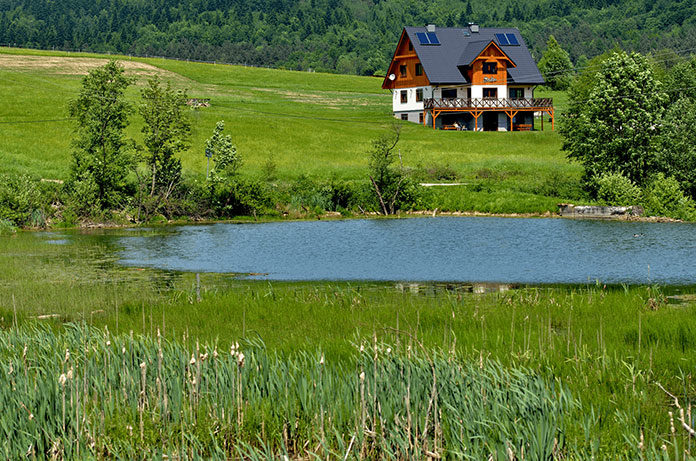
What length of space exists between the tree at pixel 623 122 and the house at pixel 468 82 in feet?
114

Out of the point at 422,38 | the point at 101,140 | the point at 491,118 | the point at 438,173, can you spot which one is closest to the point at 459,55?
the point at 422,38

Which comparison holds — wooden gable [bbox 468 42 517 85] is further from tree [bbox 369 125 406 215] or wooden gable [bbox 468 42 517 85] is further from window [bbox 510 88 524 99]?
tree [bbox 369 125 406 215]

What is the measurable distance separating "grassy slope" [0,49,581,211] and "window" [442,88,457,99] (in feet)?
21.9

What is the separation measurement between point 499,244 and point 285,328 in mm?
19853

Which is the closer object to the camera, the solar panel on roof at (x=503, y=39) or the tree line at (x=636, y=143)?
the tree line at (x=636, y=143)

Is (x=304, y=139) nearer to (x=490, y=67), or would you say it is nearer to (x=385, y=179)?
(x=385, y=179)

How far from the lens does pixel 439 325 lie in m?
15.1

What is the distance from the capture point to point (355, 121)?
89.9 m

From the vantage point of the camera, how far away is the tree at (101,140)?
148ft


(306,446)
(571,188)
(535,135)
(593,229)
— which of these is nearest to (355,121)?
(535,135)

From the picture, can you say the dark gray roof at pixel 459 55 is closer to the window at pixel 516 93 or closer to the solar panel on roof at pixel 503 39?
the solar panel on roof at pixel 503 39

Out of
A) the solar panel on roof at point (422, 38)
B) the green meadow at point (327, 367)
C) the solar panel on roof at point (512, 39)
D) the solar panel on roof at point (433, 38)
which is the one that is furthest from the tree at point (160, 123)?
the solar panel on roof at point (512, 39)

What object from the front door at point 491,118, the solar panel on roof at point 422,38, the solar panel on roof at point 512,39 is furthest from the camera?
the solar panel on roof at point 422,38

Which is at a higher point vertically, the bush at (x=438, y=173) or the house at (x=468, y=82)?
the house at (x=468, y=82)
